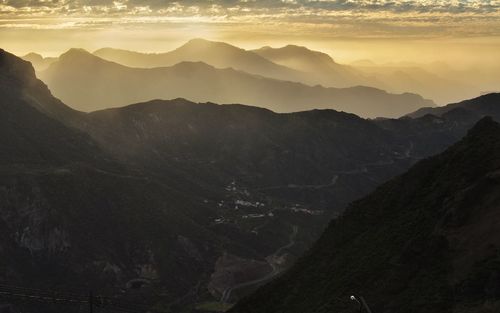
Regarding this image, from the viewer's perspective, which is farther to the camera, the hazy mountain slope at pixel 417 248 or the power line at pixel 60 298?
the power line at pixel 60 298

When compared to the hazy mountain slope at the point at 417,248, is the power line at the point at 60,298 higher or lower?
lower

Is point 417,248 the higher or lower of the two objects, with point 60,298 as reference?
higher

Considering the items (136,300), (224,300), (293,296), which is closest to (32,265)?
(136,300)

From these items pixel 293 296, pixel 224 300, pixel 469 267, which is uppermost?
pixel 469 267

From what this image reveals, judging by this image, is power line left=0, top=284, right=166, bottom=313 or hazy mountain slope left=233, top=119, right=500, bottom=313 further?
power line left=0, top=284, right=166, bottom=313

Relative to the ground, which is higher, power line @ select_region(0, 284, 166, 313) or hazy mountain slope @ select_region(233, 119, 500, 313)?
hazy mountain slope @ select_region(233, 119, 500, 313)

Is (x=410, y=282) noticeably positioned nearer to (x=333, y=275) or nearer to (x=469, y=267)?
(x=469, y=267)

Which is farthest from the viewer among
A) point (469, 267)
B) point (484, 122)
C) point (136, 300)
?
point (136, 300)

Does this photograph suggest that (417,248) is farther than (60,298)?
No
